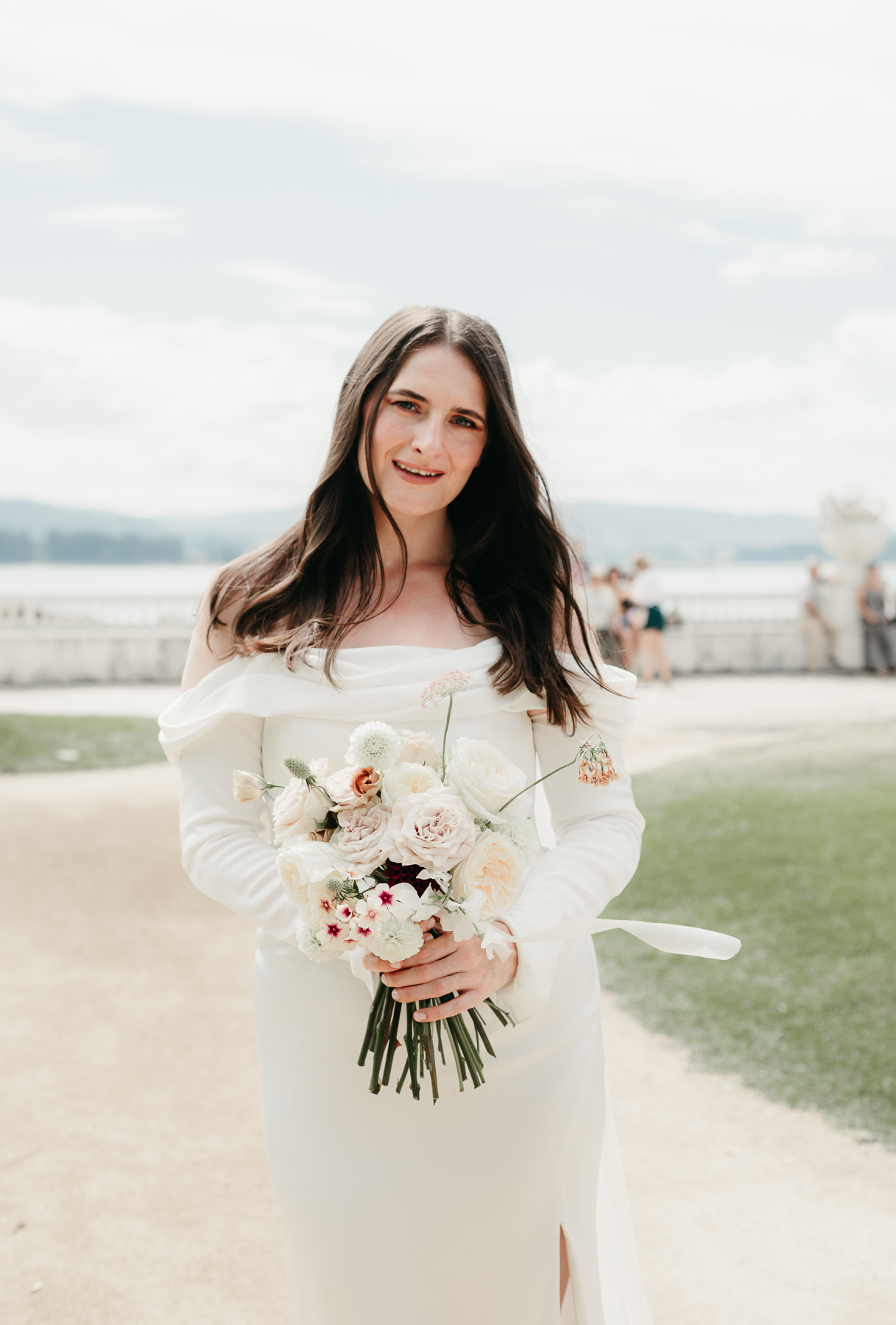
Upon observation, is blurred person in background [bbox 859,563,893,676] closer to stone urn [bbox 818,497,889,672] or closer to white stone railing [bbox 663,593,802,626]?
stone urn [bbox 818,497,889,672]

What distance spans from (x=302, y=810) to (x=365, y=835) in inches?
4.4

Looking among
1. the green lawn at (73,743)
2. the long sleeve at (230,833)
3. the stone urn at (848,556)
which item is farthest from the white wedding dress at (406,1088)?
the stone urn at (848,556)

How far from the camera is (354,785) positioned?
5.57 ft

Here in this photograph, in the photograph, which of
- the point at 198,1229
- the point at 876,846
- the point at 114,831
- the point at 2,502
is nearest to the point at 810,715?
the point at 876,846

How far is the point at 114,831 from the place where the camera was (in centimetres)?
844

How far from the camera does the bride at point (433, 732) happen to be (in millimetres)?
2123

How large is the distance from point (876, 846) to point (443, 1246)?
6.15 metres

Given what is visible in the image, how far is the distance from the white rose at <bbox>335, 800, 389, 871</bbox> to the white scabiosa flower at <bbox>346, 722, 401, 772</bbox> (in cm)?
7

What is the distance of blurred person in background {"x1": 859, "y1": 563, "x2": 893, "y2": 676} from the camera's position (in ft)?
57.3

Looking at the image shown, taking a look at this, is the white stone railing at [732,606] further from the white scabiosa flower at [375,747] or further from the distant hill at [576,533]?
the white scabiosa flower at [375,747]

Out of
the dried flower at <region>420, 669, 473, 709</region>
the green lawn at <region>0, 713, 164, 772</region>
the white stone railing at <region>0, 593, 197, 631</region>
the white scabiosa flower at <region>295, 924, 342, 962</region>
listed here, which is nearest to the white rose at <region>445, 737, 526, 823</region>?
the dried flower at <region>420, 669, 473, 709</region>

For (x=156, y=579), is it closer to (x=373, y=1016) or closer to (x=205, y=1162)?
(x=205, y=1162)

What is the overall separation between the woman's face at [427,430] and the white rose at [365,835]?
2.60ft

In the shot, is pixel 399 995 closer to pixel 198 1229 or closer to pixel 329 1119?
pixel 329 1119
